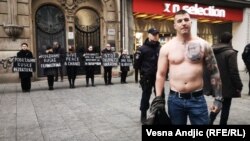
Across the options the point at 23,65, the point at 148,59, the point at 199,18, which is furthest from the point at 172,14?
the point at 148,59

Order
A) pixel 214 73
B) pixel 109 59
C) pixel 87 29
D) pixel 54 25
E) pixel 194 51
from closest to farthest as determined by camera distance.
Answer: pixel 194 51 → pixel 214 73 → pixel 109 59 → pixel 54 25 → pixel 87 29

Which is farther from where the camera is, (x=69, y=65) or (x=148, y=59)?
(x=69, y=65)

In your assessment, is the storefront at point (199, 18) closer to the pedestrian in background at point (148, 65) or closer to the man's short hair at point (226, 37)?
the pedestrian in background at point (148, 65)

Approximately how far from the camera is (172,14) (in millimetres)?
19609

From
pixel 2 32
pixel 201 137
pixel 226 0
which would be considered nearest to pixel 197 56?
pixel 201 137

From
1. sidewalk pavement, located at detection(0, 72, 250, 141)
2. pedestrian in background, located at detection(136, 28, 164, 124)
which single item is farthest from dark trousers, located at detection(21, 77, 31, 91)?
pedestrian in background, located at detection(136, 28, 164, 124)

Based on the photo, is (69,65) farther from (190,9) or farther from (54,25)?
(190,9)

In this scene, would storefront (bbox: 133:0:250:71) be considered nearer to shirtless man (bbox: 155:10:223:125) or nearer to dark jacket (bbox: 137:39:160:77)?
dark jacket (bbox: 137:39:160:77)

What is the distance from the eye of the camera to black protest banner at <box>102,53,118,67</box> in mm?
13789

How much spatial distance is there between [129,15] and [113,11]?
98 cm

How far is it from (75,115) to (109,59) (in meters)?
6.39

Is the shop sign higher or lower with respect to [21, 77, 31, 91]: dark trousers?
higher

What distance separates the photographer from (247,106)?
856 centimetres

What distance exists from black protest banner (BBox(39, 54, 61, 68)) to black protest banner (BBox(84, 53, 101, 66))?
1.12m
